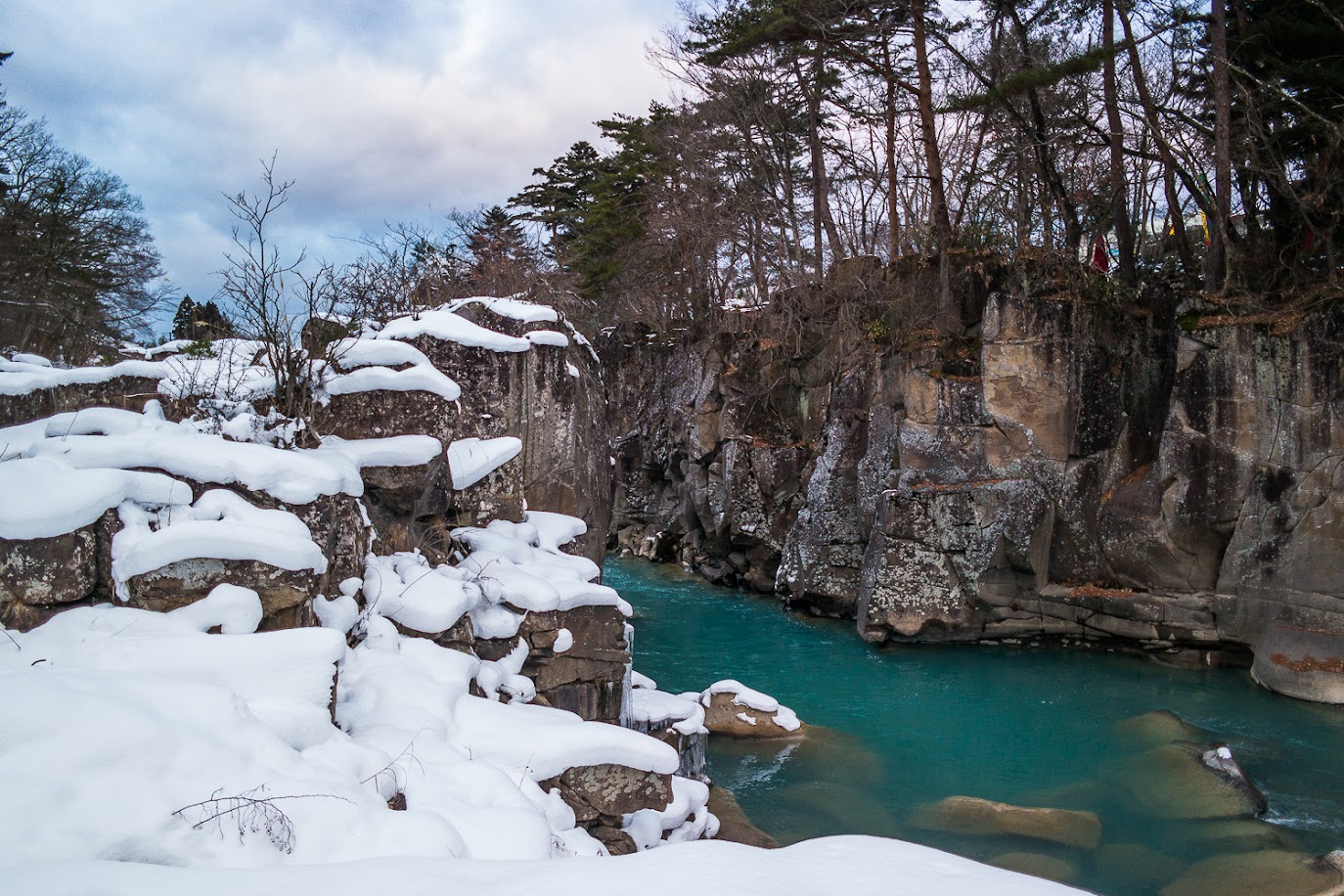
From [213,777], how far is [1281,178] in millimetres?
17339

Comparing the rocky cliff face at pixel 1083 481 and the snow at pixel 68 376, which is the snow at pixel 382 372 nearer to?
the snow at pixel 68 376

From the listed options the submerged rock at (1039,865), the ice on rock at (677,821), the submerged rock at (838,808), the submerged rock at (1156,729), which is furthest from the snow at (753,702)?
the submerged rock at (1156,729)

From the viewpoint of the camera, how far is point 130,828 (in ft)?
10.6

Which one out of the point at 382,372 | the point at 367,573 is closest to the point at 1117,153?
the point at 382,372

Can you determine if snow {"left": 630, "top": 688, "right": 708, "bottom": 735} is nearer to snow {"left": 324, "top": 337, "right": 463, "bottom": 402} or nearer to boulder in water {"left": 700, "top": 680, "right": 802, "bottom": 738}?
boulder in water {"left": 700, "top": 680, "right": 802, "bottom": 738}

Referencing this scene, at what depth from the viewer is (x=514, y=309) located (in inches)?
376

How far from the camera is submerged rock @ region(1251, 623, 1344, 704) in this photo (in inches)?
468

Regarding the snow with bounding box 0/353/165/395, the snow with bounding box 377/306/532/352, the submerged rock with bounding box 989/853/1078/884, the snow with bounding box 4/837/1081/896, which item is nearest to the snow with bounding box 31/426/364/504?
the snow with bounding box 0/353/165/395

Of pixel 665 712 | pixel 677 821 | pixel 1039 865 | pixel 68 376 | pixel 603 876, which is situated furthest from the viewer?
pixel 665 712

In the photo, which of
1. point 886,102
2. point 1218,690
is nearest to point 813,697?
point 1218,690

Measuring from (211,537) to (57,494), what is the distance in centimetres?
91

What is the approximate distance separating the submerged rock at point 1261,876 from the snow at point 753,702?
450 centimetres

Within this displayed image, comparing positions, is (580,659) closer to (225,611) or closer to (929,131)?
(225,611)

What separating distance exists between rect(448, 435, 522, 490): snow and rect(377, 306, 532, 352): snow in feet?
3.79
